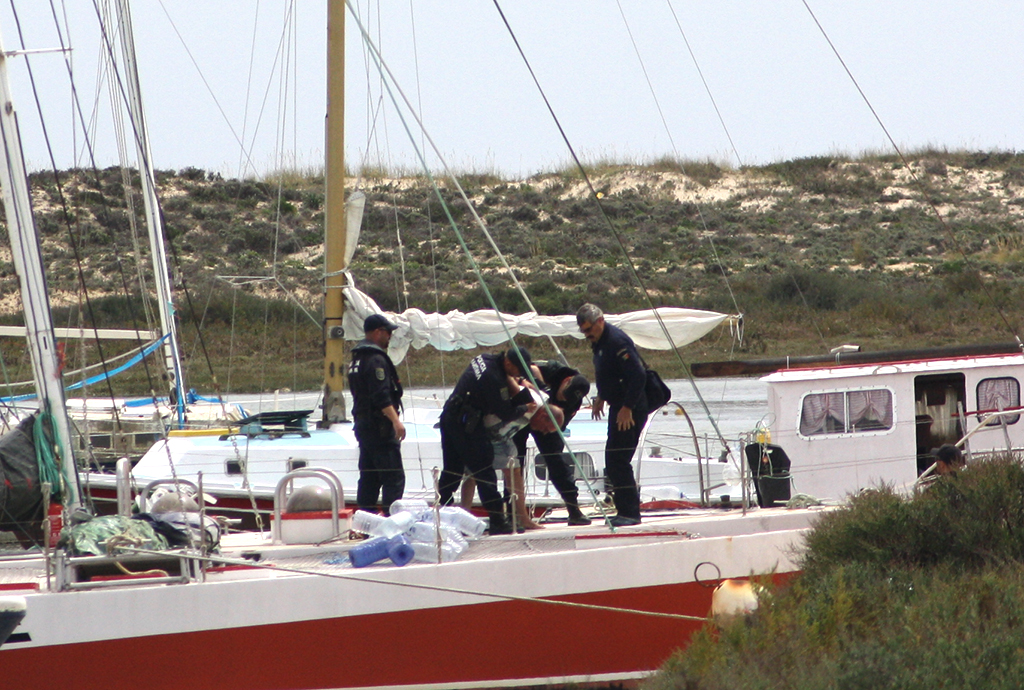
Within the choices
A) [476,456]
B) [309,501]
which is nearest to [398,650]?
[309,501]

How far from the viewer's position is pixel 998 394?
1009 centimetres

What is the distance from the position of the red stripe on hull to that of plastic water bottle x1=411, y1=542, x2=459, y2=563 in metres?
0.32

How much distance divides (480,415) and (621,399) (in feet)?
3.06

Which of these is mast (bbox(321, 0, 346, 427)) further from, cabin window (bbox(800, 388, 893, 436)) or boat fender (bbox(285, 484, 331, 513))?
cabin window (bbox(800, 388, 893, 436))

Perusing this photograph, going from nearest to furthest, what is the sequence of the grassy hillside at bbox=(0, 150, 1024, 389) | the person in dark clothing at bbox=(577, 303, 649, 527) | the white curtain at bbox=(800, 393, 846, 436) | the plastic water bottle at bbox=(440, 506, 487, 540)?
Result: the plastic water bottle at bbox=(440, 506, 487, 540) → the person in dark clothing at bbox=(577, 303, 649, 527) → the white curtain at bbox=(800, 393, 846, 436) → the grassy hillside at bbox=(0, 150, 1024, 389)

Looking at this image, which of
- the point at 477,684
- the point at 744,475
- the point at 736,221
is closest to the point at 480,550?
the point at 477,684

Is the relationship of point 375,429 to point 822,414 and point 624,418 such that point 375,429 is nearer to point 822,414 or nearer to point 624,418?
point 624,418

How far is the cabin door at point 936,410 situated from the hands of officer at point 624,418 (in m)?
3.47

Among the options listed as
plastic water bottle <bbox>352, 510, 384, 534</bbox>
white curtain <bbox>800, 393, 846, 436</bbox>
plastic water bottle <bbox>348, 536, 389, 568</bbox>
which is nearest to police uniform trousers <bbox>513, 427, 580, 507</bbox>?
plastic water bottle <bbox>352, 510, 384, 534</bbox>

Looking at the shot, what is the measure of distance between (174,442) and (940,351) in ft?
24.1

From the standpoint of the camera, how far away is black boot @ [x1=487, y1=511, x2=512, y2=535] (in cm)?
793

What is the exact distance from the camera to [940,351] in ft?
33.9

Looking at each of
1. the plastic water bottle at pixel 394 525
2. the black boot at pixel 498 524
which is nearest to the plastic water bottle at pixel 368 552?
the plastic water bottle at pixel 394 525

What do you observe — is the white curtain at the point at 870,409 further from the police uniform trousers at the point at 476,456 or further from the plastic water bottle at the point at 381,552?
the plastic water bottle at the point at 381,552
